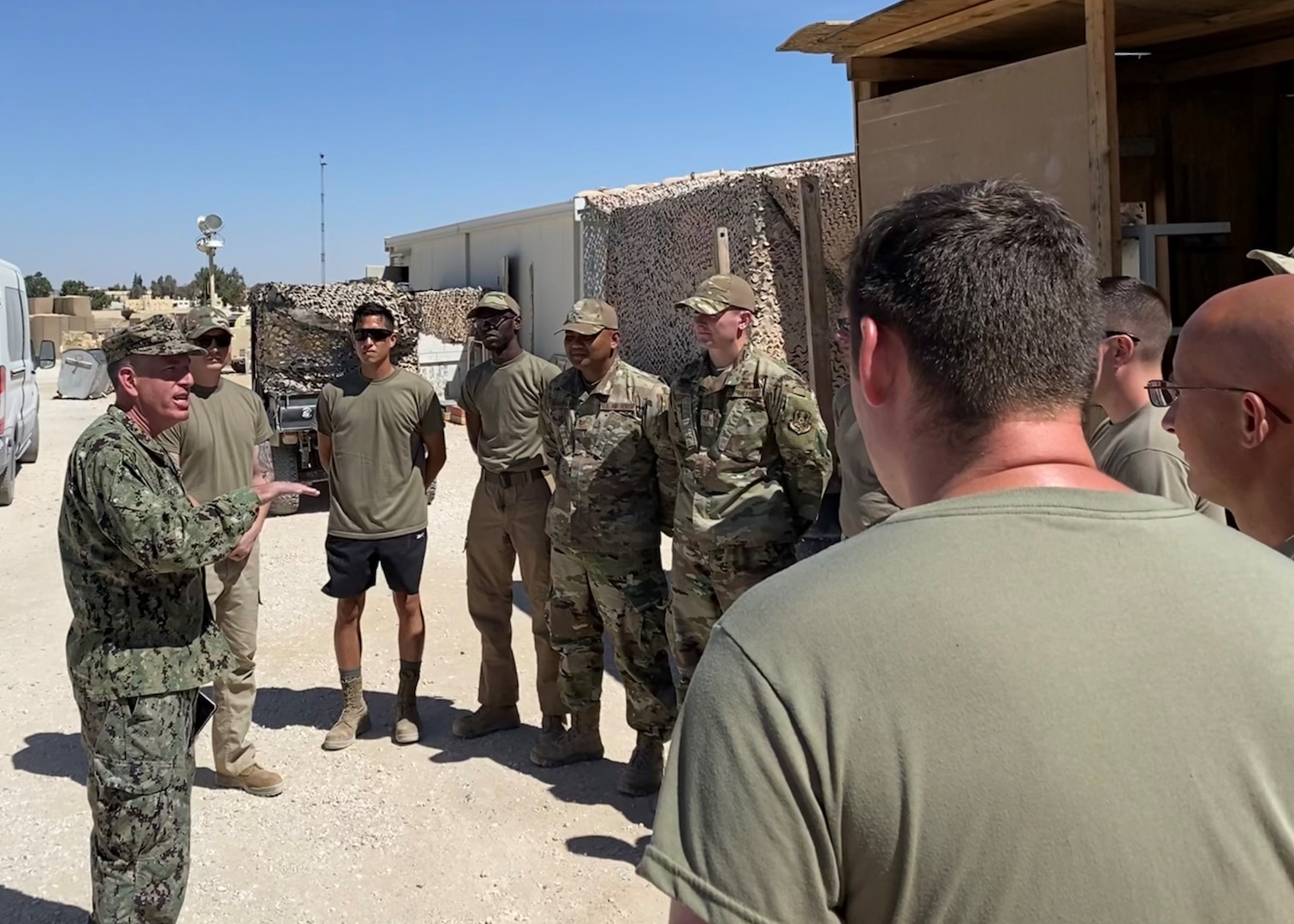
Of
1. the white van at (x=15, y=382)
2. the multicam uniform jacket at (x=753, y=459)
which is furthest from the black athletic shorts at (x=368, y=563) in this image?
the white van at (x=15, y=382)

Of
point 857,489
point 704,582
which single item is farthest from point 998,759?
point 704,582

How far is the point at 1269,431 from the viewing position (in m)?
1.71

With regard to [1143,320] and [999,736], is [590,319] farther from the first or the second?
[999,736]

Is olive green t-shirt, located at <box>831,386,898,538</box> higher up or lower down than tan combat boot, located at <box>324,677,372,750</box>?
higher up

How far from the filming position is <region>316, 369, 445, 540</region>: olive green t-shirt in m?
4.71

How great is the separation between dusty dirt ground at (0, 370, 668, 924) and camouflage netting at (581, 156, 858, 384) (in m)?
3.21

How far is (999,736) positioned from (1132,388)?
2233mm

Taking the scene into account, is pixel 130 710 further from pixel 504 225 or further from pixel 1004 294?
pixel 504 225

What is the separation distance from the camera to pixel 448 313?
15.5 m

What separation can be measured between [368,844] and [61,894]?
3.24 ft

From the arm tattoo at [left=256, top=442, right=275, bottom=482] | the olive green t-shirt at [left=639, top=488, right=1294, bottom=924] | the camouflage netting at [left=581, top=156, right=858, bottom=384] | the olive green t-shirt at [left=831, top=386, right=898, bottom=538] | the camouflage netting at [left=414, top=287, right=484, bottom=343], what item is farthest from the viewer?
the camouflage netting at [left=414, top=287, right=484, bottom=343]

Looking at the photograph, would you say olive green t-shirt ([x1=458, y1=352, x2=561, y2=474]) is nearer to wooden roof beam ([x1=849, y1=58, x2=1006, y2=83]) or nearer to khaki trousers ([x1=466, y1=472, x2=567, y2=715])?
khaki trousers ([x1=466, y1=472, x2=567, y2=715])

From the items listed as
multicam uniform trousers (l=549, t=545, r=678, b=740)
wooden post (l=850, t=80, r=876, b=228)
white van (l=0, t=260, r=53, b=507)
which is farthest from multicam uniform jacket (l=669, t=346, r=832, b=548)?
white van (l=0, t=260, r=53, b=507)

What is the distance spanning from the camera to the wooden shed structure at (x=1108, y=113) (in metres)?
3.72
